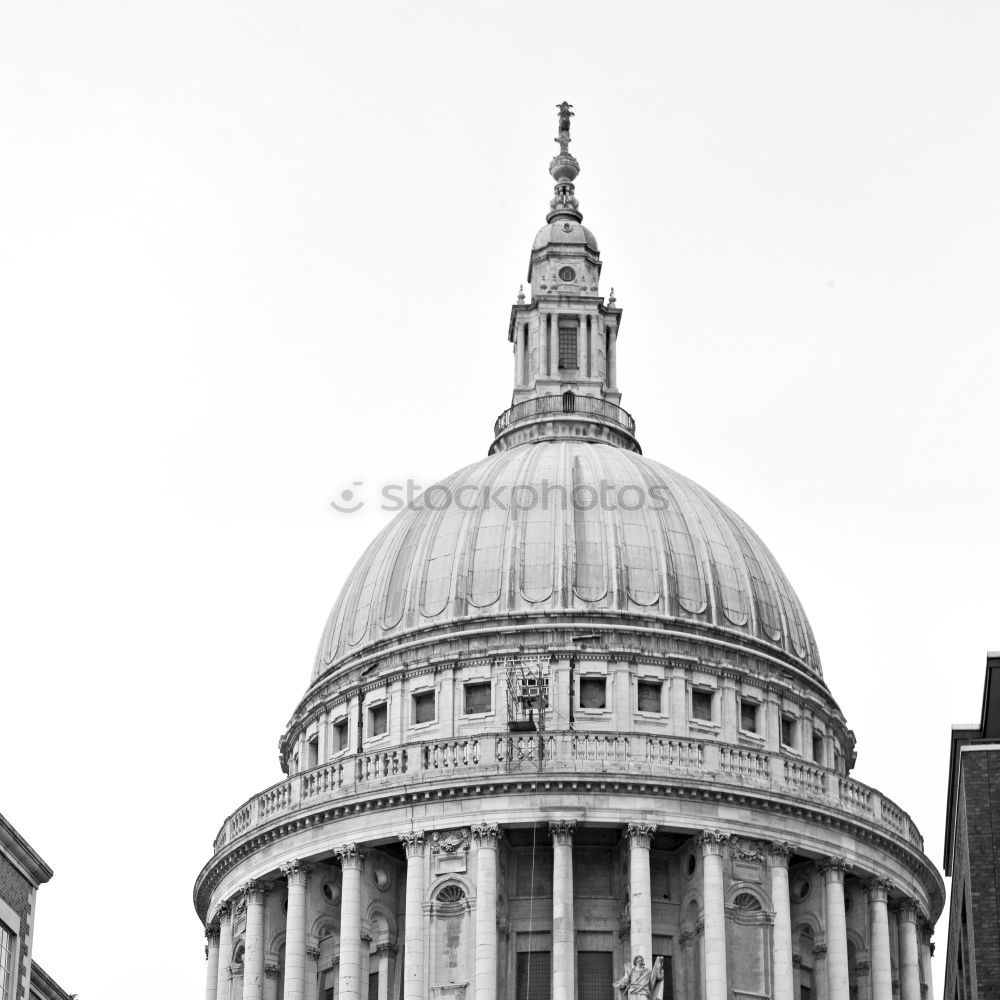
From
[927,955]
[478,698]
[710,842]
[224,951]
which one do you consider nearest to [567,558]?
[478,698]

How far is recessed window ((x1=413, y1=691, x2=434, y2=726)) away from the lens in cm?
10006

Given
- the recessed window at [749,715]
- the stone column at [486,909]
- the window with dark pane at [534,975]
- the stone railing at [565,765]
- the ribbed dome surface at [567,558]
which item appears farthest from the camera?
the ribbed dome surface at [567,558]

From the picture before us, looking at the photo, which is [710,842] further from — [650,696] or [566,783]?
[650,696]

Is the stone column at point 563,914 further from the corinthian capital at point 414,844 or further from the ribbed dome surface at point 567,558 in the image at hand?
the ribbed dome surface at point 567,558

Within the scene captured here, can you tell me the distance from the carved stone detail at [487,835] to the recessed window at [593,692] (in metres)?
7.12

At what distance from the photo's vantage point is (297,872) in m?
96.3

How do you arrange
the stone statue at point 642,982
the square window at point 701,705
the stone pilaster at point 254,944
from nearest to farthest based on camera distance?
the stone statue at point 642,982
the stone pilaster at point 254,944
the square window at point 701,705

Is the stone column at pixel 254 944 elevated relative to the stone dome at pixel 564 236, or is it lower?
lower

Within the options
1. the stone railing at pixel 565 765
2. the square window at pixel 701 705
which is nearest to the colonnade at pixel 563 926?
the stone railing at pixel 565 765

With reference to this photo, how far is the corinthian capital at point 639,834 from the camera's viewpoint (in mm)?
92875

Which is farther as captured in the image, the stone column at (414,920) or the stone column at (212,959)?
the stone column at (212,959)

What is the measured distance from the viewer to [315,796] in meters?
96.5

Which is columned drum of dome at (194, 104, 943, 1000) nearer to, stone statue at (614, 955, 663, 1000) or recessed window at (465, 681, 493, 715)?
recessed window at (465, 681, 493, 715)

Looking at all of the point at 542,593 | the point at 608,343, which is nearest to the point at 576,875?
the point at 542,593
